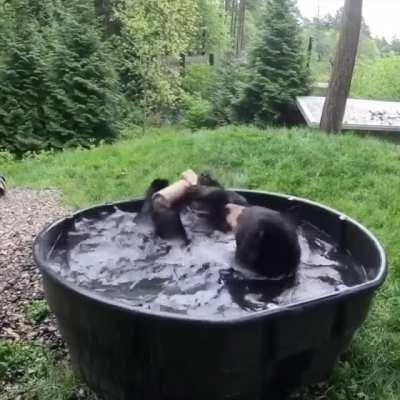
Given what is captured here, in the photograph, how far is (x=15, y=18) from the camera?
1409cm

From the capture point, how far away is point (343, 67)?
780cm

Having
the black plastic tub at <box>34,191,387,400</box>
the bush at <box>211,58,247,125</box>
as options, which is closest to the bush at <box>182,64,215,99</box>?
the bush at <box>211,58,247,125</box>

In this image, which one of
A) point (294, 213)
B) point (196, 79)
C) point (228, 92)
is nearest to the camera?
point (294, 213)

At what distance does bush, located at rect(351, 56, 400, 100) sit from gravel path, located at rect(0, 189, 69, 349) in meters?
13.7

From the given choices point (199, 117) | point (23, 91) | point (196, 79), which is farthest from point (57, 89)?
point (196, 79)

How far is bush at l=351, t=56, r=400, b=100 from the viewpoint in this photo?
17266 millimetres

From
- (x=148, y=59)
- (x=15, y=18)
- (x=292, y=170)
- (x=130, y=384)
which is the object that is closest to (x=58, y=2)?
(x=15, y=18)

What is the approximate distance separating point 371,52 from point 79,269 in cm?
3664

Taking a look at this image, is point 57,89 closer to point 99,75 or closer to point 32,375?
point 99,75

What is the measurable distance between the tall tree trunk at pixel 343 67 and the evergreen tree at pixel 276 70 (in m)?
3.12

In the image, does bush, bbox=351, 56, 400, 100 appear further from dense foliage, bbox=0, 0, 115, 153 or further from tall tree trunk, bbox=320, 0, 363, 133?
tall tree trunk, bbox=320, 0, 363, 133

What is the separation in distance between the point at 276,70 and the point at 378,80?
8443 mm

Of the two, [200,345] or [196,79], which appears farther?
[196,79]

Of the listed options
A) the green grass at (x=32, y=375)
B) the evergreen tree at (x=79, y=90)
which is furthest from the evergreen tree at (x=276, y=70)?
the green grass at (x=32, y=375)
